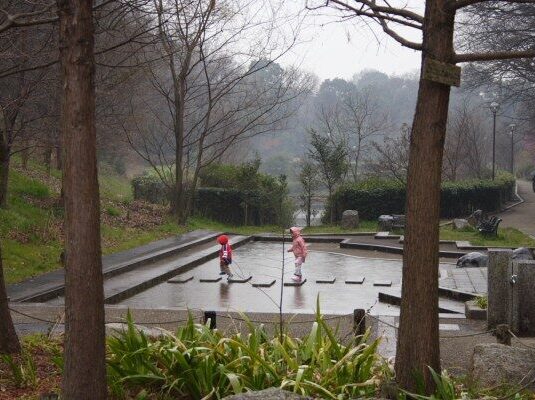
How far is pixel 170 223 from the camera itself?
26.8 m

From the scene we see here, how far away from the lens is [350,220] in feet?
95.6

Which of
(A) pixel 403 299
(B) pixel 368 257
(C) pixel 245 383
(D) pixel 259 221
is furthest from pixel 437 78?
(D) pixel 259 221

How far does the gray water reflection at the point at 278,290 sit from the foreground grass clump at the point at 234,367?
3820mm

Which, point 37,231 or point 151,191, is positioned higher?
point 151,191

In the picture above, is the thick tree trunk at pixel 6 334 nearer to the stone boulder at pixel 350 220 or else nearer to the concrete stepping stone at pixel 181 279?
the concrete stepping stone at pixel 181 279

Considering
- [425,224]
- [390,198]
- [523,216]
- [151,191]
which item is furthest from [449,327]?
[523,216]

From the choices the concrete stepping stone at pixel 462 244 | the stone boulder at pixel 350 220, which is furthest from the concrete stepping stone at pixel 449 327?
the stone boulder at pixel 350 220

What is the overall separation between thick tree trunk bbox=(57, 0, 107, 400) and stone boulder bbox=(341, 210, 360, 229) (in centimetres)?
2437

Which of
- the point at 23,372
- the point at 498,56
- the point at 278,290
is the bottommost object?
the point at 278,290

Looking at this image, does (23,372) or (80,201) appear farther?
(23,372)

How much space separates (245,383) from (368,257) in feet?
51.3

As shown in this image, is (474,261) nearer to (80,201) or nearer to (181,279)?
(181,279)

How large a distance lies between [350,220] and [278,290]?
49.3 ft

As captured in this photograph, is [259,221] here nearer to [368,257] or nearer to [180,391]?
[368,257]
